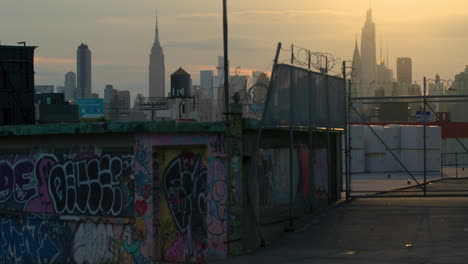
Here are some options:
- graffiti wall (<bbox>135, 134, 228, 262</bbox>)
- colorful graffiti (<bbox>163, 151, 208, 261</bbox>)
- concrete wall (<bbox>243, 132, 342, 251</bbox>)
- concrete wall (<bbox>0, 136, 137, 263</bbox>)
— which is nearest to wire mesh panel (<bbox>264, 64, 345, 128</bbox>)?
concrete wall (<bbox>243, 132, 342, 251</bbox>)

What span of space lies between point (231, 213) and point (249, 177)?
98cm

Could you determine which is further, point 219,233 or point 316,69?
point 316,69

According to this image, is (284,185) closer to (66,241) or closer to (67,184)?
(67,184)

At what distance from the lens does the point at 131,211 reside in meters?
16.5

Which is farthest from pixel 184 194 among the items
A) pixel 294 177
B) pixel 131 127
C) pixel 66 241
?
pixel 66 241

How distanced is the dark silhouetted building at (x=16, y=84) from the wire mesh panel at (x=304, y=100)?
80.1 feet

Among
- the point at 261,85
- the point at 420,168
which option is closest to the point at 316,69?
the point at 261,85

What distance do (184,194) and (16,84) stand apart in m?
28.9

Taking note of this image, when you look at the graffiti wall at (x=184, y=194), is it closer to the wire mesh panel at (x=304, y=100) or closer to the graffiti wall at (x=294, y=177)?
the graffiti wall at (x=294, y=177)

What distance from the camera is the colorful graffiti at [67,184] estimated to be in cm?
1683

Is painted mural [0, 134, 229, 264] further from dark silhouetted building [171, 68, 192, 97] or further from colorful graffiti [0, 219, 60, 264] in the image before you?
dark silhouetted building [171, 68, 192, 97]

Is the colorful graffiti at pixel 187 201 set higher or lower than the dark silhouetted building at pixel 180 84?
lower

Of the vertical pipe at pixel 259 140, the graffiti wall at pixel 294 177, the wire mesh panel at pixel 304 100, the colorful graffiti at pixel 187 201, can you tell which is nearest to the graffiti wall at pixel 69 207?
the colorful graffiti at pixel 187 201

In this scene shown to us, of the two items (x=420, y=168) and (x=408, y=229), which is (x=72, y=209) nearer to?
(x=408, y=229)
